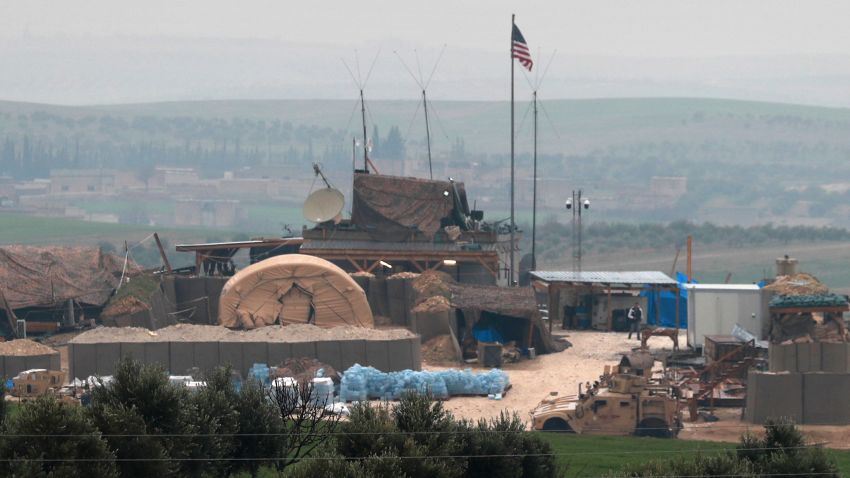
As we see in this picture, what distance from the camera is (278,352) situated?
153ft

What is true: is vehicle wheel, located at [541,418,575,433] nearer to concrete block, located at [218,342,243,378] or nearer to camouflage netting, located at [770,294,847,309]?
camouflage netting, located at [770,294,847,309]

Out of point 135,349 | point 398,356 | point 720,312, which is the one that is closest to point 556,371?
point 398,356

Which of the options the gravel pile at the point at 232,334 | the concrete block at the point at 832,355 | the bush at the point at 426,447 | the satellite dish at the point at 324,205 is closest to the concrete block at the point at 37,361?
the gravel pile at the point at 232,334

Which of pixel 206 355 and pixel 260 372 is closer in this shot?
pixel 260 372

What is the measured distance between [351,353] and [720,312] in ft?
36.6

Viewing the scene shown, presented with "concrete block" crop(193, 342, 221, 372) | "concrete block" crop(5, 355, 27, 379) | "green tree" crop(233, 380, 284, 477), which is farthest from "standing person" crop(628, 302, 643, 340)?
"green tree" crop(233, 380, 284, 477)

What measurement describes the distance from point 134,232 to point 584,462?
164036mm

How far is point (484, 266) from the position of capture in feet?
206

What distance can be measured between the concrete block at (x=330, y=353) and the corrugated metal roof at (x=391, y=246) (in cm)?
1644

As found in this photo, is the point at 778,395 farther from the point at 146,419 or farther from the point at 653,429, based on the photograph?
the point at 146,419

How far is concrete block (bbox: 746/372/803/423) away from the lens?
4178cm

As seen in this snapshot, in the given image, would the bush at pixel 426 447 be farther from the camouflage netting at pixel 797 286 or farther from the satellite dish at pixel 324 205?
the satellite dish at pixel 324 205

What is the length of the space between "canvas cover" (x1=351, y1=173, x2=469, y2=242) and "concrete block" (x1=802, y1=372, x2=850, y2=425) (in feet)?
77.7

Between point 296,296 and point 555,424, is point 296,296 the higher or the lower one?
the higher one
